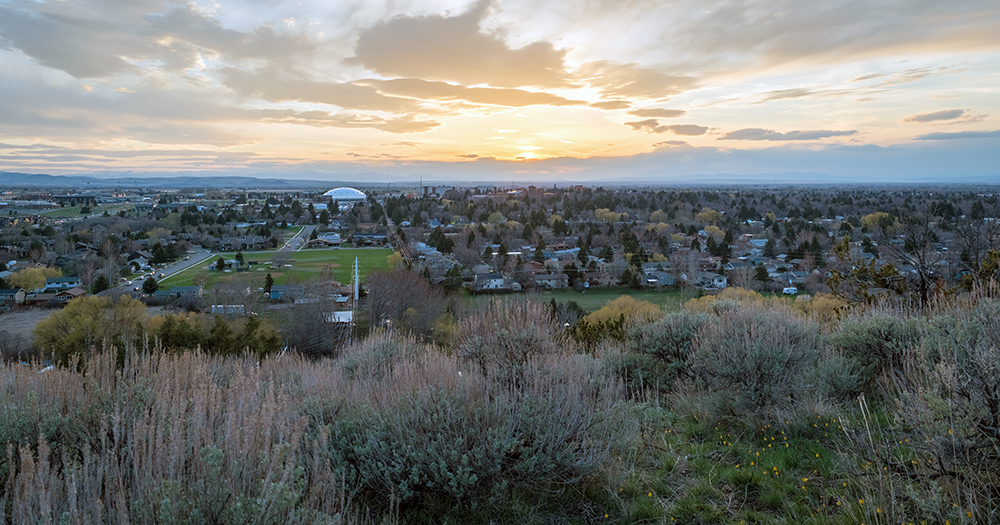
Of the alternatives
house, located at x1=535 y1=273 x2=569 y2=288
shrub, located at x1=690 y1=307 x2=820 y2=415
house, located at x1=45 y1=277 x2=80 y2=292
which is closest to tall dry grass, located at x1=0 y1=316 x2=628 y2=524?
shrub, located at x1=690 y1=307 x2=820 y2=415

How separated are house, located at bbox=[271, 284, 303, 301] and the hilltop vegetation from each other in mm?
23595

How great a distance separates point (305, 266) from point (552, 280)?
58.7 feet

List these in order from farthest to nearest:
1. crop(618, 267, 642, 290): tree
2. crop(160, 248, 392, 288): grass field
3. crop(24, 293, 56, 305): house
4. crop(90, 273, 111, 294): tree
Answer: crop(618, 267, 642, 290): tree → crop(160, 248, 392, 288): grass field → crop(90, 273, 111, 294): tree → crop(24, 293, 56, 305): house

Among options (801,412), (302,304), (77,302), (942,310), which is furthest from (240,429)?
(77,302)

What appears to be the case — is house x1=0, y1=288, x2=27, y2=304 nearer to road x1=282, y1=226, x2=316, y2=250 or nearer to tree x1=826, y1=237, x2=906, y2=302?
road x1=282, y1=226, x2=316, y2=250

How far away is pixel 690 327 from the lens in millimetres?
7680

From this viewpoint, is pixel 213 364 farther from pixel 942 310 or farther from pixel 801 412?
pixel 942 310

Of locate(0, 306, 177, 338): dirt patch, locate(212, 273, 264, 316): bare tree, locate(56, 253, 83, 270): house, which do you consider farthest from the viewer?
locate(56, 253, 83, 270): house

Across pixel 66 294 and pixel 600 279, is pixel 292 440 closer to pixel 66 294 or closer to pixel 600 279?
pixel 600 279

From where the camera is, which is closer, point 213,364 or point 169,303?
point 213,364

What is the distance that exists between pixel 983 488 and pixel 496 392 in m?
3.00

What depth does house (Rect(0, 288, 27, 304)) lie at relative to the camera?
2709 cm

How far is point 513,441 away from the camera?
3693 millimetres

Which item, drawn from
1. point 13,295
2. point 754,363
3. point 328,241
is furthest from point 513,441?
point 328,241
